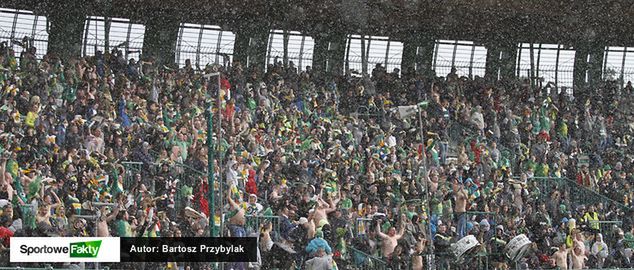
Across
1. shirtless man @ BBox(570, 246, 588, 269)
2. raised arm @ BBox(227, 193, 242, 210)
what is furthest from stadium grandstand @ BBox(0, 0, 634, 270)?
raised arm @ BBox(227, 193, 242, 210)

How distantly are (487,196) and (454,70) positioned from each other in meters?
9.31

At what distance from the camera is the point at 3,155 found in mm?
19359

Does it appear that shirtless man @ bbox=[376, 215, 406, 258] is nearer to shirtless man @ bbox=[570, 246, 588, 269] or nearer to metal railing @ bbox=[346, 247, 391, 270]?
metal railing @ bbox=[346, 247, 391, 270]

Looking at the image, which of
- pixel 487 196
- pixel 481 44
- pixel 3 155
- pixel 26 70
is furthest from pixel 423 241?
pixel 481 44

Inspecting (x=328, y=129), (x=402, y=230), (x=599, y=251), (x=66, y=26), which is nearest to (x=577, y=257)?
(x=599, y=251)

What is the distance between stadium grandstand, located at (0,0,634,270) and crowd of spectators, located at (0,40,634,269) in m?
0.05

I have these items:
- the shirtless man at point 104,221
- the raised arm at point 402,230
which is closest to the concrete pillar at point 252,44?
the raised arm at point 402,230

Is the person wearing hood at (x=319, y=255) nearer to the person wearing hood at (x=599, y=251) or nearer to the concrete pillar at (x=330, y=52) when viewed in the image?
the person wearing hood at (x=599, y=251)

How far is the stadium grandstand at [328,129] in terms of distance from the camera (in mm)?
19812

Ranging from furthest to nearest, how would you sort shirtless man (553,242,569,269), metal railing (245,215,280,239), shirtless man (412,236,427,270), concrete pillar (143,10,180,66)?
concrete pillar (143,10,180,66), shirtless man (553,242,569,269), shirtless man (412,236,427,270), metal railing (245,215,280,239)

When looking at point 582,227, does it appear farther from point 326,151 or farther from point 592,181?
point 326,151
